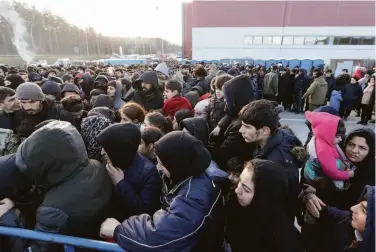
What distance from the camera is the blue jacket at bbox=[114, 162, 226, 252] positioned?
1.36m

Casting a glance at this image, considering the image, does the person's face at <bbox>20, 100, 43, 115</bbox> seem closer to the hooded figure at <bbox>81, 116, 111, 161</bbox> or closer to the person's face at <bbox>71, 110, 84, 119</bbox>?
the person's face at <bbox>71, 110, 84, 119</bbox>

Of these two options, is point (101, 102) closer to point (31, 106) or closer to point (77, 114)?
point (77, 114)

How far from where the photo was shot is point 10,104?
10.2ft

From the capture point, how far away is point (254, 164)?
5.08 feet

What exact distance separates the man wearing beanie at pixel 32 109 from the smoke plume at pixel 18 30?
34841 millimetres

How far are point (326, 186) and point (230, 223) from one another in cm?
95

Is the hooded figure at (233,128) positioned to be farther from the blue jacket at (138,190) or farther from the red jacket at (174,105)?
the red jacket at (174,105)

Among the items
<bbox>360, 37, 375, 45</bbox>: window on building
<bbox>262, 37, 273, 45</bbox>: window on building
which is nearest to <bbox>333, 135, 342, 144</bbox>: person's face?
<bbox>262, 37, 273, 45</bbox>: window on building

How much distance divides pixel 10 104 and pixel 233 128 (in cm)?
263

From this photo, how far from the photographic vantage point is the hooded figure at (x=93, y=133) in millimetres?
2338

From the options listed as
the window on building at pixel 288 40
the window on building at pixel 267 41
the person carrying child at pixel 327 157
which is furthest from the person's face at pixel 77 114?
the window on building at pixel 288 40

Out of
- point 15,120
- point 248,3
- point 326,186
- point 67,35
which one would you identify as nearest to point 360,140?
point 326,186

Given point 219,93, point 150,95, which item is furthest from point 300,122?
point 219,93

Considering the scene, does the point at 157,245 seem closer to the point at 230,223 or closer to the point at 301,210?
the point at 230,223
